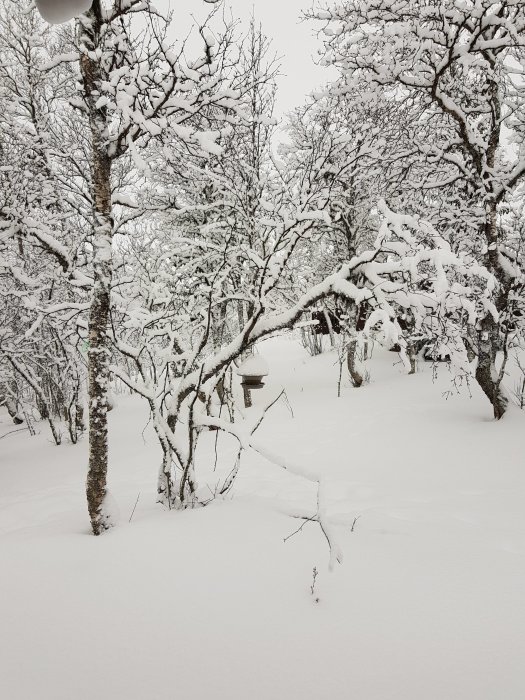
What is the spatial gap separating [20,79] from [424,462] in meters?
10.2

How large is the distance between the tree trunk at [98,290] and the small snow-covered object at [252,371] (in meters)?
6.98

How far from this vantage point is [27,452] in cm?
819

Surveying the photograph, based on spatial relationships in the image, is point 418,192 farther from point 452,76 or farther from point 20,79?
point 20,79

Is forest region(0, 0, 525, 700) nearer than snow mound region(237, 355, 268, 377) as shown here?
Yes

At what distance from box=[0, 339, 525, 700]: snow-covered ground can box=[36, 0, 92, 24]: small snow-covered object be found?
2.16 metres

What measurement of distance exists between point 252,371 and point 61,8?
9733 millimetres

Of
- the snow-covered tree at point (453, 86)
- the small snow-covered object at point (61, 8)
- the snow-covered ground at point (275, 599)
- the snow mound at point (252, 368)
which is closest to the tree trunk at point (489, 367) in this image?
the snow-covered tree at point (453, 86)

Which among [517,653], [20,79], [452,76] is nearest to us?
[517,653]

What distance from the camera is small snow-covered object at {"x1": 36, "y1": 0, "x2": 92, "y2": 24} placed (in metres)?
0.59

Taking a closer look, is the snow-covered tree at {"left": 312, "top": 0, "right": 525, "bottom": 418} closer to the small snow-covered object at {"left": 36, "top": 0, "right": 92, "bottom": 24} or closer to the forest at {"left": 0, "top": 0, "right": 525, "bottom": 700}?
the forest at {"left": 0, "top": 0, "right": 525, "bottom": 700}

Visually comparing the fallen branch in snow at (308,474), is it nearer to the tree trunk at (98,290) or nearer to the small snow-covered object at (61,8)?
the tree trunk at (98,290)

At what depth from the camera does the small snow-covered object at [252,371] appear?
10258mm

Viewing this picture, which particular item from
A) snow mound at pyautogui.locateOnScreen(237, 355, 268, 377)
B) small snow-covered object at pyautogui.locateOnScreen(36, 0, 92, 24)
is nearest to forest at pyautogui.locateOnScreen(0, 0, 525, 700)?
small snow-covered object at pyautogui.locateOnScreen(36, 0, 92, 24)

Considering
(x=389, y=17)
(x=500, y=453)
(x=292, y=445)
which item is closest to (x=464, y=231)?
(x=389, y=17)
